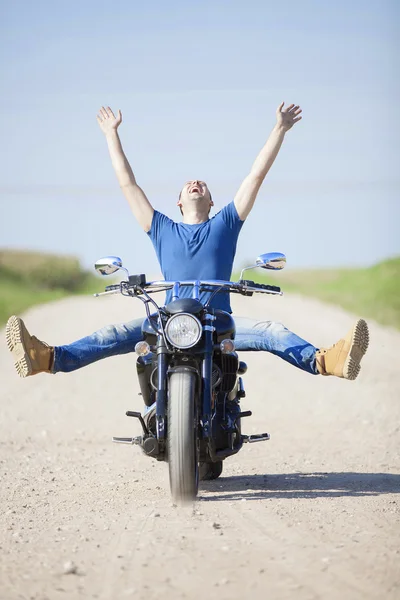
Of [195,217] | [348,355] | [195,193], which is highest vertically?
[195,193]

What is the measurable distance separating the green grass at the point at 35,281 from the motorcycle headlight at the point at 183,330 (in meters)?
15.5

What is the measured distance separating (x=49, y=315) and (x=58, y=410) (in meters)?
9.26

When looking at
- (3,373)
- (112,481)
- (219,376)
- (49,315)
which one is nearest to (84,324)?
(49,315)

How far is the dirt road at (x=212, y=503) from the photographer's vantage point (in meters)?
4.71

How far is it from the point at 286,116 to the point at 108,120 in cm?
143

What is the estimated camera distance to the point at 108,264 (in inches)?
267

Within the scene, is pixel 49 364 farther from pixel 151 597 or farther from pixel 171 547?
pixel 151 597

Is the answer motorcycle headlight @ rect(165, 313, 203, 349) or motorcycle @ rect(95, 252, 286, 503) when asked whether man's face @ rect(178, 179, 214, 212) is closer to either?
motorcycle @ rect(95, 252, 286, 503)

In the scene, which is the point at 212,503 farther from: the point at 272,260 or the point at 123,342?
the point at 272,260

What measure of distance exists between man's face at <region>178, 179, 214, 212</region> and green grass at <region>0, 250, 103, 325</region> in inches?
561

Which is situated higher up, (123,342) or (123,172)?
(123,172)

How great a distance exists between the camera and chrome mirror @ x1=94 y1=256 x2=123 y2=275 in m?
6.78

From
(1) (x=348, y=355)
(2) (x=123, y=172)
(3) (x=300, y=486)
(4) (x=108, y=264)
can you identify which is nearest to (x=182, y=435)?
(4) (x=108, y=264)

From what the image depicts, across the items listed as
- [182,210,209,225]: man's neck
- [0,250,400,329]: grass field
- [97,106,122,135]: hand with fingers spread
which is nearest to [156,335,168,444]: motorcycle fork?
[182,210,209,225]: man's neck
